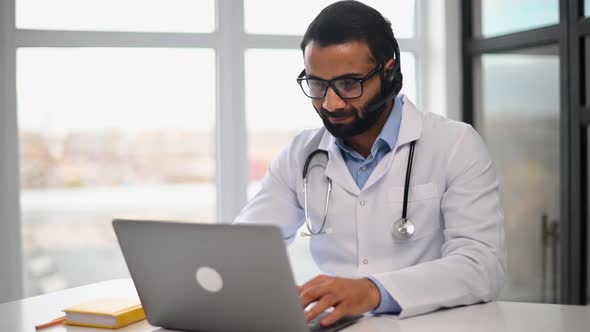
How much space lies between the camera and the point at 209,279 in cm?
122

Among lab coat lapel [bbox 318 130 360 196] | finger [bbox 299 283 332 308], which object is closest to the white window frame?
lab coat lapel [bbox 318 130 360 196]

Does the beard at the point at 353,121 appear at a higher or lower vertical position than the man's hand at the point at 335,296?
higher

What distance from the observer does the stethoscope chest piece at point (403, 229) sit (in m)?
1.75

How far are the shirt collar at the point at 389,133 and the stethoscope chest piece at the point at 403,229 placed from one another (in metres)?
0.20

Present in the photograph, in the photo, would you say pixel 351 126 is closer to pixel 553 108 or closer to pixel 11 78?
pixel 553 108

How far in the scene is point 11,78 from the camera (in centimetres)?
333

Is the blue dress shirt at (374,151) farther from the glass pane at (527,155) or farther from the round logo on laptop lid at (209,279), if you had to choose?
the glass pane at (527,155)

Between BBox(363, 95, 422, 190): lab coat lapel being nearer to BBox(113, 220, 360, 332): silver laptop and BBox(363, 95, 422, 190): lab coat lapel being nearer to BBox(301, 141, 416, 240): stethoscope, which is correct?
BBox(301, 141, 416, 240): stethoscope

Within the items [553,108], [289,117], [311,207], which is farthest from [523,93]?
[311,207]

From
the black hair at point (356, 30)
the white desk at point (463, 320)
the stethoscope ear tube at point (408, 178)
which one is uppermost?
the black hair at point (356, 30)

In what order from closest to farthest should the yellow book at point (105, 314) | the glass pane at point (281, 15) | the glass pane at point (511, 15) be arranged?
the yellow book at point (105, 314), the glass pane at point (511, 15), the glass pane at point (281, 15)

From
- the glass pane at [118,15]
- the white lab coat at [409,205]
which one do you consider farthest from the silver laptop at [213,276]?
the glass pane at [118,15]

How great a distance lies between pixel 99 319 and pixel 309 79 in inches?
29.5

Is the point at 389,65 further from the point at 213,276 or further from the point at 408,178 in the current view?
the point at 213,276
